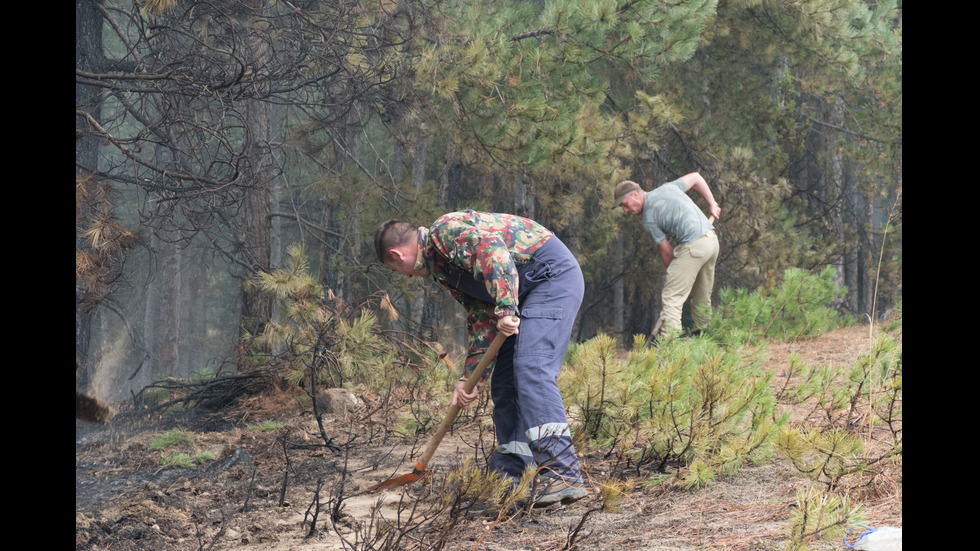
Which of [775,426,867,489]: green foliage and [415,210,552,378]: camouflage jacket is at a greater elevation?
[415,210,552,378]: camouflage jacket

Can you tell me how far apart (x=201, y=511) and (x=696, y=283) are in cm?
570

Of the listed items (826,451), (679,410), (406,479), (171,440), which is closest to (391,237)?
(406,479)

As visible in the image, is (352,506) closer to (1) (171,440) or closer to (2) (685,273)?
(1) (171,440)

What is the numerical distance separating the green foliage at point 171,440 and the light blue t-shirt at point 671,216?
4.32 meters

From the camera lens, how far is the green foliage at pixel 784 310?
7164mm

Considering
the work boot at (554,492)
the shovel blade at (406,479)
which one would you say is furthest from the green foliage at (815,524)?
the shovel blade at (406,479)

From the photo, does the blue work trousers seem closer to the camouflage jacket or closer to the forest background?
the camouflage jacket

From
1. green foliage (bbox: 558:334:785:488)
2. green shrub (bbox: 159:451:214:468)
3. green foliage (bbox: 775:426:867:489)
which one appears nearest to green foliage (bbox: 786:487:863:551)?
green foliage (bbox: 775:426:867:489)

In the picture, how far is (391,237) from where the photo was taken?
3477 millimetres

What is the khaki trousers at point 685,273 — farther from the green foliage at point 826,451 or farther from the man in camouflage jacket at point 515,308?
the green foliage at point 826,451

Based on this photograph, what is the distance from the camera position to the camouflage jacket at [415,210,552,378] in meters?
3.29

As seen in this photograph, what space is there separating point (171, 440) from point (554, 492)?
10.6 ft

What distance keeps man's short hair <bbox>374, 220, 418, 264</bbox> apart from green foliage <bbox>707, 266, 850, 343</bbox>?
4302mm
